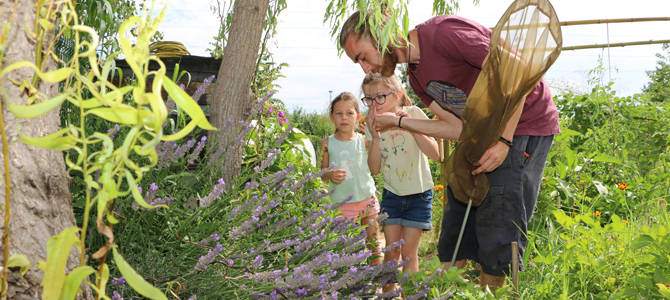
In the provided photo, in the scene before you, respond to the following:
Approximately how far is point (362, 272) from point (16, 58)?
1.24 metres

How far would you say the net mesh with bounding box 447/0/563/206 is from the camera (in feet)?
5.75

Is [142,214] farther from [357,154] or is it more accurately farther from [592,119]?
[592,119]

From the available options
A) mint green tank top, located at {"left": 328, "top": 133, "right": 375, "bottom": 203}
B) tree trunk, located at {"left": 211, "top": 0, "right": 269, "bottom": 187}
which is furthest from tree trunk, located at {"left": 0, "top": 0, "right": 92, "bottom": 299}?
mint green tank top, located at {"left": 328, "top": 133, "right": 375, "bottom": 203}

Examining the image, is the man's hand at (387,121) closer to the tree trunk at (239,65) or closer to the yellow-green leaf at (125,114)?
the tree trunk at (239,65)

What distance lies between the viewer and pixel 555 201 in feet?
12.2

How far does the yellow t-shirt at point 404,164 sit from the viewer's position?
10.8 feet

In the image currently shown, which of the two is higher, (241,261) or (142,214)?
(142,214)

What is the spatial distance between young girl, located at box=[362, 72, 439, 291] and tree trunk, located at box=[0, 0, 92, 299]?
7.60ft

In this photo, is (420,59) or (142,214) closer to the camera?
(142,214)

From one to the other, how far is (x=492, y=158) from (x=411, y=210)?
1333 mm

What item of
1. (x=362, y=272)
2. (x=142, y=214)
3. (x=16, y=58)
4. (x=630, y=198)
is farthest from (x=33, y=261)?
(x=630, y=198)

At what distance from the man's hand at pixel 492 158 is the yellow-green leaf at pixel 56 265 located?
1736 millimetres

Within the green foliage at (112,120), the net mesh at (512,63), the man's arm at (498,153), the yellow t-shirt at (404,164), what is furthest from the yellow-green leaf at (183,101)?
the yellow t-shirt at (404,164)

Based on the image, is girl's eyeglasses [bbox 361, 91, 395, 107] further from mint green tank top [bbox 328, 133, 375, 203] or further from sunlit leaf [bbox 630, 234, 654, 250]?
sunlit leaf [bbox 630, 234, 654, 250]
